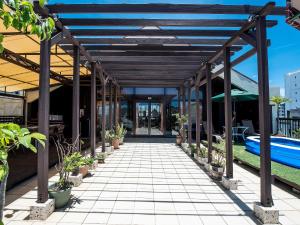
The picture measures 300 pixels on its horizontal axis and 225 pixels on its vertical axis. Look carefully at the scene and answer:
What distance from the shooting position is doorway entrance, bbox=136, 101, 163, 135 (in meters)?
15.3

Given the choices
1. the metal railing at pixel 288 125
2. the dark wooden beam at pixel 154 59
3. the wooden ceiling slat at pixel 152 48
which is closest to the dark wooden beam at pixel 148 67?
the dark wooden beam at pixel 154 59

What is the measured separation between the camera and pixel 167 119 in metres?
15.2

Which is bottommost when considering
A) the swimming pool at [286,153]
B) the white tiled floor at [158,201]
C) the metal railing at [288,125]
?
the white tiled floor at [158,201]

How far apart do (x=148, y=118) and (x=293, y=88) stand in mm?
68934

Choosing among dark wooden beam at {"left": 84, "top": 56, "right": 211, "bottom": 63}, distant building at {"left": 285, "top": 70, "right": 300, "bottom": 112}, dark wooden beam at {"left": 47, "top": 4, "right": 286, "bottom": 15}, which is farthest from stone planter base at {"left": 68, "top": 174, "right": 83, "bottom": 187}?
distant building at {"left": 285, "top": 70, "right": 300, "bottom": 112}

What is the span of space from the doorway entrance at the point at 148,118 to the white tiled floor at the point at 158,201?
9.15m

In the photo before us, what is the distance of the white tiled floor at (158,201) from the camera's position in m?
3.35

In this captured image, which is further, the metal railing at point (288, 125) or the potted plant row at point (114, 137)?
the metal railing at point (288, 125)

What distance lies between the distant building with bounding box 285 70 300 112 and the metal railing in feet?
207

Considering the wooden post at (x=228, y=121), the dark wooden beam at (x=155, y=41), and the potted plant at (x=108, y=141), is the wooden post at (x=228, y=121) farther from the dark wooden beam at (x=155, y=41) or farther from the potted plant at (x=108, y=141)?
the potted plant at (x=108, y=141)

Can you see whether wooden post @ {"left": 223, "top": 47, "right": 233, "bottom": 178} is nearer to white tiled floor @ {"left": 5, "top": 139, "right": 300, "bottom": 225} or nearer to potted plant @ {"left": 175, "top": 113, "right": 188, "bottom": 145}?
white tiled floor @ {"left": 5, "top": 139, "right": 300, "bottom": 225}

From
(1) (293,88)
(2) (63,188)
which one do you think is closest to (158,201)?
(2) (63,188)

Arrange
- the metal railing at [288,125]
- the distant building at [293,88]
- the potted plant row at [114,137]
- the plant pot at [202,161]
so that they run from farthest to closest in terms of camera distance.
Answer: the distant building at [293,88] → the metal railing at [288,125] → the potted plant row at [114,137] → the plant pot at [202,161]

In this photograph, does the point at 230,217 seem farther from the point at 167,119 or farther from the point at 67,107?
the point at 67,107
